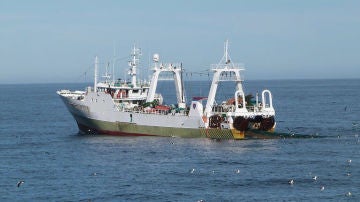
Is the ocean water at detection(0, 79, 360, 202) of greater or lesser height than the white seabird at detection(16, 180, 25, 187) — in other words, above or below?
above

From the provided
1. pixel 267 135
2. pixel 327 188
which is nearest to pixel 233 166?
pixel 327 188

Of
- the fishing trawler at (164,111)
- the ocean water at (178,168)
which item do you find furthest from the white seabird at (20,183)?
the fishing trawler at (164,111)

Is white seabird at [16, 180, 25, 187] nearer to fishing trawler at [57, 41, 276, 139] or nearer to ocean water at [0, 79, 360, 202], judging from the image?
ocean water at [0, 79, 360, 202]

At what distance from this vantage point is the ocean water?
2341 inches

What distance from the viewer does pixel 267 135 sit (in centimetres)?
9106

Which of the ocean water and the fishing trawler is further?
the fishing trawler

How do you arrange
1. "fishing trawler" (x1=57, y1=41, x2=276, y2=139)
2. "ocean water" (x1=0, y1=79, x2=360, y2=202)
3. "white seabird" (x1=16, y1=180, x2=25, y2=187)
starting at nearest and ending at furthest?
"ocean water" (x1=0, y1=79, x2=360, y2=202), "white seabird" (x1=16, y1=180, x2=25, y2=187), "fishing trawler" (x1=57, y1=41, x2=276, y2=139)

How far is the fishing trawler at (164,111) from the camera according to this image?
298 feet

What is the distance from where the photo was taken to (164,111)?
96562mm

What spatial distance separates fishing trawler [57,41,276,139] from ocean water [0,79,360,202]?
1.98m

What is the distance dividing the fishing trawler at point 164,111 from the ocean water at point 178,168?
198cm

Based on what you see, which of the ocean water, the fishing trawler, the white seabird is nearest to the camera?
the ocean water

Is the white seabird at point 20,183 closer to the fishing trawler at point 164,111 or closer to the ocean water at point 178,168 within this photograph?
the ocean water at point 178,168

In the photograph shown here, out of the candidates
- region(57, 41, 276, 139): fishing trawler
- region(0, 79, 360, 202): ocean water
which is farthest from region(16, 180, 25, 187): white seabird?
region(57, 41, 276, 139): fishing trawler
